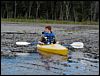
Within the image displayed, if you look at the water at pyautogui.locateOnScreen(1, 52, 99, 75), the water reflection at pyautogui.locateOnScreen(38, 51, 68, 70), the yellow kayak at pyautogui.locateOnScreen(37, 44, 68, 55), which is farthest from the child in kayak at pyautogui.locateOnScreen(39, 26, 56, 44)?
the water at pyautogui.locateOnScreen(1, 52, 99, 75)

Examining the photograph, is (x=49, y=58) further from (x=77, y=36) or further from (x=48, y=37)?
(x=77, y=36)

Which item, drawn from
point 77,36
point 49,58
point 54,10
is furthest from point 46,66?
point 54,10

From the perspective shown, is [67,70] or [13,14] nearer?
[67,70]

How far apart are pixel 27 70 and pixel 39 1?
168 feet

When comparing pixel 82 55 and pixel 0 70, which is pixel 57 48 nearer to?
pixel 82 55

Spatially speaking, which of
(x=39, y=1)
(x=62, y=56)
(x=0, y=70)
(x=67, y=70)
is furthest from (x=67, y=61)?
(x=39, y=1)

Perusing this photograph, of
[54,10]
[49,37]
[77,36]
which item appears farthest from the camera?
[54,10]

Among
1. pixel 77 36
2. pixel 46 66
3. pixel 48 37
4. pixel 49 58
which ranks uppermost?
pixel 77 36

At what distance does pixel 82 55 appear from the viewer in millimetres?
15359

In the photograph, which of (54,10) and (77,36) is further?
(54,10)

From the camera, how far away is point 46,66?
1194 cm

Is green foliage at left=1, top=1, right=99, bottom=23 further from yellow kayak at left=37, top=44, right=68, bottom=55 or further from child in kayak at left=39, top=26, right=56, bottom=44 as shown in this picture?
yellow kayak at left=37, top=44, right=68, bottom=55

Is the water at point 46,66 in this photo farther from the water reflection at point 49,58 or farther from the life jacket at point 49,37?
the life jacket at point 49,37

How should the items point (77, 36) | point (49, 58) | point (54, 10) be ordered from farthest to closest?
point (54, 10), point (77, 36), point (49, 58)
